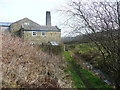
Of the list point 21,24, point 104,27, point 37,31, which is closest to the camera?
point 104,27

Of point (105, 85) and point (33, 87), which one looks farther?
point (105, 85)

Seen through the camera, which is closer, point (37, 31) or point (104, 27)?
point (104, 27)

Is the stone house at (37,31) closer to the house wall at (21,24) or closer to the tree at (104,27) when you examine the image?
the house wall at (21,24)

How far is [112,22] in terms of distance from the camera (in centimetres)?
741

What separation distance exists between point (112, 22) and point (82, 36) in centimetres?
217

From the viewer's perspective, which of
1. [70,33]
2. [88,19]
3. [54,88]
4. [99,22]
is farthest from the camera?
[70,33]

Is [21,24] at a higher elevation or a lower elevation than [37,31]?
higher

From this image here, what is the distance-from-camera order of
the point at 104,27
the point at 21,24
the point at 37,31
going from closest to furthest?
the point at 104,27, the point at 37,31, the point at 21,24

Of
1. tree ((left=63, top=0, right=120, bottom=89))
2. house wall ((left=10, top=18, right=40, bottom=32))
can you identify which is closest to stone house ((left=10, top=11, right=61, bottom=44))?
house wall ((left=10, top=18, right=40, bottom=32))

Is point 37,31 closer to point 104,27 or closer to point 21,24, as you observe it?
point 21,24

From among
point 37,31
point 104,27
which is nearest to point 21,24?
point 37,31

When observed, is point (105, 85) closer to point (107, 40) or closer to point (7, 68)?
point (107, 40)

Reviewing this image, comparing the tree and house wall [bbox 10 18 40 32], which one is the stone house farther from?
the tree

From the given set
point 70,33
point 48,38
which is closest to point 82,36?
point 70,33
